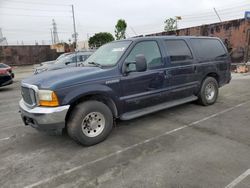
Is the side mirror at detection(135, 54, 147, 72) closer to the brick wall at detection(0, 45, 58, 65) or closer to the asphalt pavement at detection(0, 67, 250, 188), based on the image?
the asphalt pavement at detection(0, 67, 250, 188)

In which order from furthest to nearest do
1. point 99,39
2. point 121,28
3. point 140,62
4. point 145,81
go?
point 99,39, point 121,28, point 145,81, point 140,62

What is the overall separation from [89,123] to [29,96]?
1.16m

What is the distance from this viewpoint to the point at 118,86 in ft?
12.6

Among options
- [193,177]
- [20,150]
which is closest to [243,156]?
[193,177]

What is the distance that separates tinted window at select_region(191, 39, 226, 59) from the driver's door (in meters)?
1.42

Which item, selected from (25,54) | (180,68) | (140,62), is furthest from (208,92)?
(25,54)

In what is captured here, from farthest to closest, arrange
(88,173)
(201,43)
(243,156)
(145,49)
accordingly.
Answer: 1. (201,43)
2. (145,49)
3. (243,156)
4. (88,173)

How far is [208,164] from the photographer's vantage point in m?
2.89

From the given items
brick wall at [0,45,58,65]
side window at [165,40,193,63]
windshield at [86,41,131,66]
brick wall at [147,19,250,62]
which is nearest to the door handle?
side window at [165,40,193,63]

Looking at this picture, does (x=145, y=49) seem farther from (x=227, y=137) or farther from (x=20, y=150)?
(x=20, y=150)

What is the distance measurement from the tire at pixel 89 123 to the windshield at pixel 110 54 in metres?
0.95

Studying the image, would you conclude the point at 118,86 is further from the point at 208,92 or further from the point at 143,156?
the point at 208,92

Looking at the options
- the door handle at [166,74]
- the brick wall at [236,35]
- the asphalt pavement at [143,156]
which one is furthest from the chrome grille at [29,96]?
the brick wall at [236,35]

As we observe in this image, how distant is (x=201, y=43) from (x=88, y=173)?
441 centimetres
